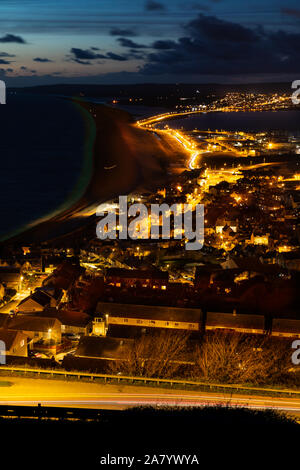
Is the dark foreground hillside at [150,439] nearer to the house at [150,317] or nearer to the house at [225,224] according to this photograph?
the house at [150,317]

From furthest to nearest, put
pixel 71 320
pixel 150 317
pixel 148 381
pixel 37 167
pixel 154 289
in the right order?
1. pixel 37 167
2. pixel 154 289
3. pixel 71 320
4. pixel 150 317
5. pixel 148 381

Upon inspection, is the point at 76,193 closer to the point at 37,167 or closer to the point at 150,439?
the point at 37,167

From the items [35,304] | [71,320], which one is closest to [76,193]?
[35,304]

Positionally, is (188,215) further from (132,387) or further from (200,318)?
(132,387)

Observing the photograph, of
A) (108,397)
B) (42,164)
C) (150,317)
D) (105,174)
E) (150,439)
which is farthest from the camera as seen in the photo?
(42,164)

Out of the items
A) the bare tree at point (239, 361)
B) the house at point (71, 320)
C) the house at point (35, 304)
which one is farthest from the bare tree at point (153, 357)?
the house at point (35, 304)
